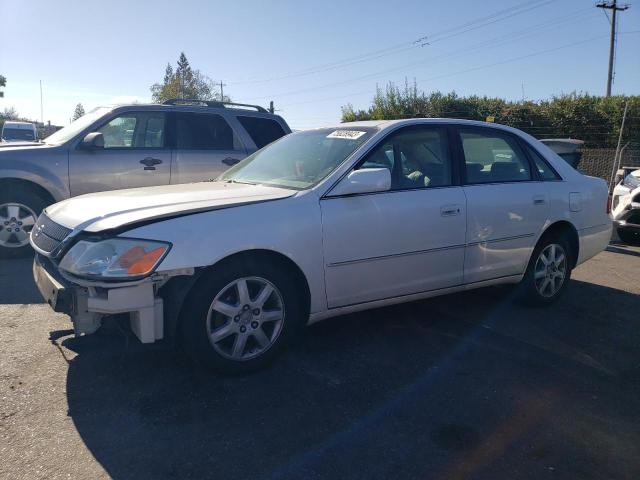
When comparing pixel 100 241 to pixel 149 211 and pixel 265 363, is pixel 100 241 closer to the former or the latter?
pixel 149 211

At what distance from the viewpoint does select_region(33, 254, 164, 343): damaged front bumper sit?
317 cm

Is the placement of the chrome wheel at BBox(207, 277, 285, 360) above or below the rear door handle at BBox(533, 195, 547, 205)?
below

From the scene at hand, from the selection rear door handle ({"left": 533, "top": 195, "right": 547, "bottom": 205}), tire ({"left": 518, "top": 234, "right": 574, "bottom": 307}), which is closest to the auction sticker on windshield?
rear door handle ({"left": 533, "top": 195, "right": 547, "bottom": 205})

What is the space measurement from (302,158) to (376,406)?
204 cm

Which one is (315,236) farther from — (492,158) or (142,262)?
(492,158)

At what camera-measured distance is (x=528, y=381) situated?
12.3 ft

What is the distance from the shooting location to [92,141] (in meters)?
6.81

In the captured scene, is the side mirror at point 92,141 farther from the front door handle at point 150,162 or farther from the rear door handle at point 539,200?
the rear door handle at point 539,200

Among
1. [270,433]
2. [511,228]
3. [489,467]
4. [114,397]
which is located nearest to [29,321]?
[114,397]

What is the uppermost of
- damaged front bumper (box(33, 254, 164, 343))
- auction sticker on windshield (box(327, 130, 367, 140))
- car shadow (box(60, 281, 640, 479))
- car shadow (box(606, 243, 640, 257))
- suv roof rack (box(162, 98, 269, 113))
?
suv roof rack (box(162, 98, 269, 113))

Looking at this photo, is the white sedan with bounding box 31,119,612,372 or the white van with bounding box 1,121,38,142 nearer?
the white sedan with bounding box 31,119,612,372

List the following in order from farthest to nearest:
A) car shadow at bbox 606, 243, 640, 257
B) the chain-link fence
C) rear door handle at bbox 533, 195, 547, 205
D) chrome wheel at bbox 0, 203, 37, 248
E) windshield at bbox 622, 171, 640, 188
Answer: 1. the chain-link fence
2. windshield at bbox 622, 171, 640, 188
3. car shadow at bbox 606, 243, 640, 257
4. chrome wheel at bbox 0, 203, 37, 248
5. rear door handle at bbox 533, 195, 547, 205

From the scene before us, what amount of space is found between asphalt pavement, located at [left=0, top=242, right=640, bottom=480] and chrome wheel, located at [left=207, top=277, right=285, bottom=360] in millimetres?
195

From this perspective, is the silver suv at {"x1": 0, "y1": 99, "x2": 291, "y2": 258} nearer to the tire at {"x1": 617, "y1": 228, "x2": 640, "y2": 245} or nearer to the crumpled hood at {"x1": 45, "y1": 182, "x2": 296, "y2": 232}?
the crumpled hood at {"x1": 45, "y1": 182, "x2": 296, "y2": 232}
